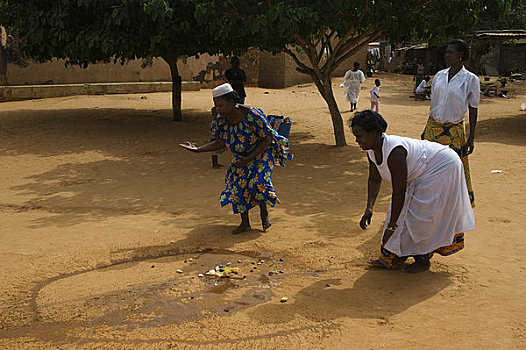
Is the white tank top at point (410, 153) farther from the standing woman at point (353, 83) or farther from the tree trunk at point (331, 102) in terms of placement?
the standing woman at point (353, 83)

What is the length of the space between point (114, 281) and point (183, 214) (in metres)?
2.13

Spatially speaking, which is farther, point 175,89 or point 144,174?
point 175,89

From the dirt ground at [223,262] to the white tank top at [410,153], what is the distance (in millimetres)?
873

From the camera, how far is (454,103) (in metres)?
5.26

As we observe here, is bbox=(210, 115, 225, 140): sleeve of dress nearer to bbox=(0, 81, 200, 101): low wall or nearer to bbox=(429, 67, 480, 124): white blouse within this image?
bbox=(429, 67, 480, 124): white blouse

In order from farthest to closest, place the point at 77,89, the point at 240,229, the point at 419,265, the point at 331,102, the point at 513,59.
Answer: the point at 513,59
the point at 77,89
the point at 331,102
the point at 240,229
the point at 419,265

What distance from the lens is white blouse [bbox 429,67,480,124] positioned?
525 cm

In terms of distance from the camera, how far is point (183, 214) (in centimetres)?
643

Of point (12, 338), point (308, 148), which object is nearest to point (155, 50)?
point (308, 148)

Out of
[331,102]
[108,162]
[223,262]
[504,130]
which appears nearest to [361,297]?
[223,262]

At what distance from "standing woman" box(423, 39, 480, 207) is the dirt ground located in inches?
36.7

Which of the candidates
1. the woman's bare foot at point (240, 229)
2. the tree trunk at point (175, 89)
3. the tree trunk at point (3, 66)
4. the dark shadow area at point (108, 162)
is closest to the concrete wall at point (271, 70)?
the dark shadow area at point (108, 162)

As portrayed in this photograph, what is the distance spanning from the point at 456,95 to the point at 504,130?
796 cm

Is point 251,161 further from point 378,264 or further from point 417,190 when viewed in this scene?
point 417,190
